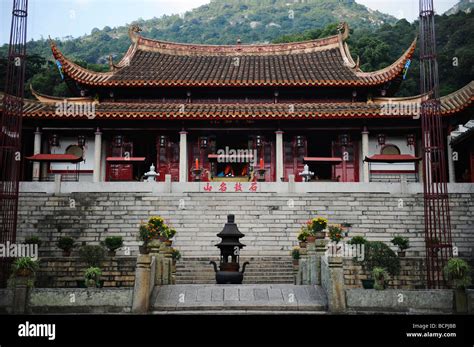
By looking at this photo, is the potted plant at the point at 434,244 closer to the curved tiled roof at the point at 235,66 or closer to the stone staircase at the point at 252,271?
the stone staircase at the point at 252,271

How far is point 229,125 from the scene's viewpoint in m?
24.0

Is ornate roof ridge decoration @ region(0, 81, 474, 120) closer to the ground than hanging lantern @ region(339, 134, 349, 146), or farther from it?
farther from it

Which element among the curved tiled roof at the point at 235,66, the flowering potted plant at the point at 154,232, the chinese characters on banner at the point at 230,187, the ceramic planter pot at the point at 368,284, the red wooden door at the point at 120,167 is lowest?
the ceramic planter pot at the point at 368,284

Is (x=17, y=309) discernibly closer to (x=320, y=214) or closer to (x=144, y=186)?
(x=144, y=186)

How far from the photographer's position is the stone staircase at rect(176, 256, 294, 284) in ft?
47.8

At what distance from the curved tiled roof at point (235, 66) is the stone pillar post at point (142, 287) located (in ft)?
50.0

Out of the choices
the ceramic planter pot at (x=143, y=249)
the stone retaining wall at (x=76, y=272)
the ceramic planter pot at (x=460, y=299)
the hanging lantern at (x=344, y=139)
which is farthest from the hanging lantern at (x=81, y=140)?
the ceramic planter pot at (x=460, y=299)

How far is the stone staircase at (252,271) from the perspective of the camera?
14570 millimetres

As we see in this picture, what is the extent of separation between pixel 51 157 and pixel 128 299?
43.6 ft

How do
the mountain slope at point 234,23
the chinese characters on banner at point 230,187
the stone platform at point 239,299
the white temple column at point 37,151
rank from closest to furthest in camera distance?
the stone platform at point 239,299 → the chinese characters on banner at point 230,187 → the white temple column at point 37,151 → the mountain slope at point 234,23

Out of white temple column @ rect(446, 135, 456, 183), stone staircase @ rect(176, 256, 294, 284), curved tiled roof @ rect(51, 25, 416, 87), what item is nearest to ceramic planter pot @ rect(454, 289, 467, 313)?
stone staircase @ rect(176, 256, 294, 284)

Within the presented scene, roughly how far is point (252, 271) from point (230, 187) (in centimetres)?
460

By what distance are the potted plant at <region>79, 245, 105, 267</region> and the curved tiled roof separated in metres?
11.7

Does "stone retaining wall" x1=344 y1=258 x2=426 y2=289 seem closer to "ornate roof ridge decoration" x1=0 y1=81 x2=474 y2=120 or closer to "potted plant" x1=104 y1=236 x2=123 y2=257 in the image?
"potted plant" x1=104 y1=236 x2=123 y2=257
